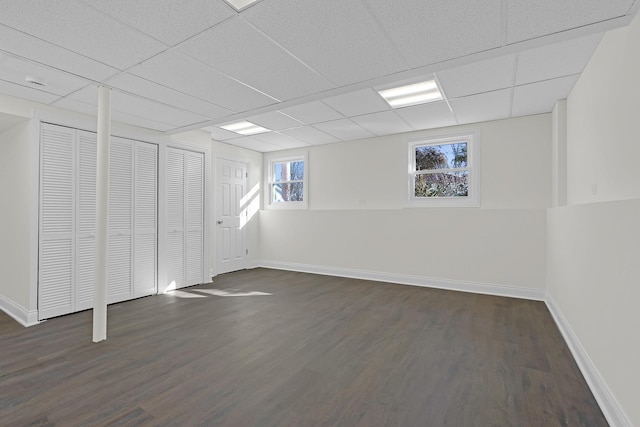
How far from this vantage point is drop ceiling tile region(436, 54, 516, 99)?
2.92 m

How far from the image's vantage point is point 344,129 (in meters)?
5.16

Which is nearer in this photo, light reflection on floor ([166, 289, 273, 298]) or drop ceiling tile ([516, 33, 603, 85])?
drop ceiling tile ([516, 33, 603, 85])

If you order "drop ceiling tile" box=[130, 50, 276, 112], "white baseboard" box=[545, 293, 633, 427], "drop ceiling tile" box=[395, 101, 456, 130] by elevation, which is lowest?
"white baseboard" box=[545, 293, 633, 427]

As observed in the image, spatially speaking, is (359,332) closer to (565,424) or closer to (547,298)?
(565,424)

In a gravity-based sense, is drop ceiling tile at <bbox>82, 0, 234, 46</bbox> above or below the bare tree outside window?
above

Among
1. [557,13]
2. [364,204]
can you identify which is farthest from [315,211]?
[557,13]

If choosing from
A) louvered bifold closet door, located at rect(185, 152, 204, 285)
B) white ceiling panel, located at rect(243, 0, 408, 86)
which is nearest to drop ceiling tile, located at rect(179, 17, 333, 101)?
white ceiling panel, located at rect(243, 0, 408, 86)

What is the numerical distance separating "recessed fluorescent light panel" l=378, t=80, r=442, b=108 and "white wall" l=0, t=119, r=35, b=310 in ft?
13.6

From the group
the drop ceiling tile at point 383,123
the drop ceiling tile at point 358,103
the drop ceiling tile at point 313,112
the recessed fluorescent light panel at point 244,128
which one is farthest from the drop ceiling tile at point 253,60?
the recessed fluorescent light panel at point 244,128

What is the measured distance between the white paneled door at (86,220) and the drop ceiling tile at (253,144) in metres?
1.66

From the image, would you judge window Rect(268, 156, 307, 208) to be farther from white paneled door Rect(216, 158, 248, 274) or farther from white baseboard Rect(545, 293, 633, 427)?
white baseboard Rect(545, 293, 633, 427)

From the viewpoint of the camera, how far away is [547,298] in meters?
4.09

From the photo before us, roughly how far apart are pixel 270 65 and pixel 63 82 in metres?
2.04

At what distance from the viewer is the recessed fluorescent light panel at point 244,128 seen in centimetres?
497
